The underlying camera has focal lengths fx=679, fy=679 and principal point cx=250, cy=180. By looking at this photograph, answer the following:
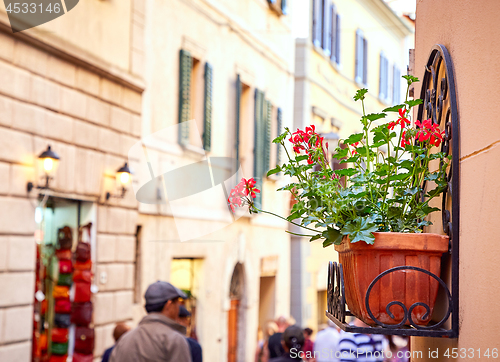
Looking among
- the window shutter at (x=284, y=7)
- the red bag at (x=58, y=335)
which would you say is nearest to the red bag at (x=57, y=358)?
the red bag at (x=58, y=335)

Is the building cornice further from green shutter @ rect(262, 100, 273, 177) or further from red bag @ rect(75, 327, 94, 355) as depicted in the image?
green shutter @ rect(262, 100, 273, 177)

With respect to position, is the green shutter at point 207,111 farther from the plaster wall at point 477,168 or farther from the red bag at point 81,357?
the plaster wall at point 477,168

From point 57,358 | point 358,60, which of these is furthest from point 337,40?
point 57,358

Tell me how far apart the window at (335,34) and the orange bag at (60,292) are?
10616 millimetres

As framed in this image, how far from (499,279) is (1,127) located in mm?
5173

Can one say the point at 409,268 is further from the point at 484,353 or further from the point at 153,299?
the point at 153,299

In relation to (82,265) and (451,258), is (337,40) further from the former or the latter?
(451,258)

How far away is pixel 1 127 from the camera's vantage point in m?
5.84

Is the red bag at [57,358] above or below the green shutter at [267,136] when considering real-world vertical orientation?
below

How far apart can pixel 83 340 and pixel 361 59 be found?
12.7 m

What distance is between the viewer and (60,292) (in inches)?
276

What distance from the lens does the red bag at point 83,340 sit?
23.3 feet

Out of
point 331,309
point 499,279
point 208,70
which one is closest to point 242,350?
point 208,70

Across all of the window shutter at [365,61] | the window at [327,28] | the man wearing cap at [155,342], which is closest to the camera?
the man wearing cap at [155,342]
